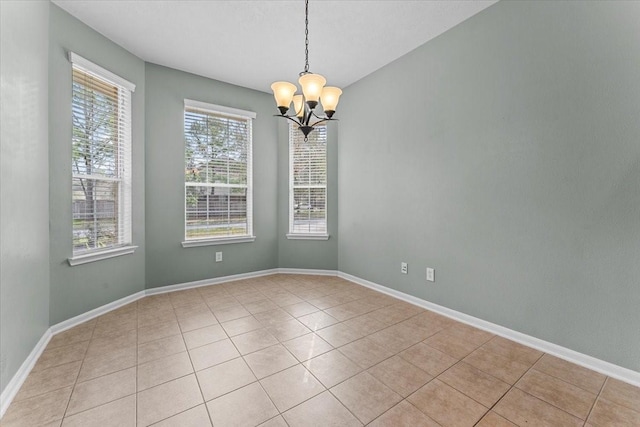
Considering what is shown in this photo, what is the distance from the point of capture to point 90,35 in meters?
2.73

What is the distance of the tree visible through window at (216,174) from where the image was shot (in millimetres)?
3717

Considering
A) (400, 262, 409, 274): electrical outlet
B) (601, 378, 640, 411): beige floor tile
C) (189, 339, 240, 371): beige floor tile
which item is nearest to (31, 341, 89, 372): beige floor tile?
(189, 339, 240, 371): beige floor tile

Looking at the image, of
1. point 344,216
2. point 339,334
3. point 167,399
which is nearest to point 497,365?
point 339,334

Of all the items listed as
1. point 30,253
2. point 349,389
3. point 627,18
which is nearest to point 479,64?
point 627,18

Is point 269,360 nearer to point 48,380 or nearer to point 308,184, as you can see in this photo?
point 48,380

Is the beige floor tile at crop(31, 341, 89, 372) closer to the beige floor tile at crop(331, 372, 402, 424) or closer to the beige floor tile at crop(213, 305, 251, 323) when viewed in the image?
the beige floor tile at crop(213, 305, 251, 323)

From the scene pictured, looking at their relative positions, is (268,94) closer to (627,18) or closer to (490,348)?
(627,18)

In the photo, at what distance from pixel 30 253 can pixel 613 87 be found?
4258 millimetres

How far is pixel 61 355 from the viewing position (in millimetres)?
2115

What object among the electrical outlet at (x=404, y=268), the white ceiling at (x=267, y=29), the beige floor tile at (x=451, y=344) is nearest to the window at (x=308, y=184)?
the white ceiling at (x=267, y=29)

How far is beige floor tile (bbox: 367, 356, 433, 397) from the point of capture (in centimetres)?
175

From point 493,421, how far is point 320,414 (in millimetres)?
935

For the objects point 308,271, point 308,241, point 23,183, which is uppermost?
point 23,183

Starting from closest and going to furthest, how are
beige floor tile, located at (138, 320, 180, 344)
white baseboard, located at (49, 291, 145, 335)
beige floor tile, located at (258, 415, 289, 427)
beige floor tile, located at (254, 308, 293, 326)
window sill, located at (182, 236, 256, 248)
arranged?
beige floor tile, located at (258, 415, 289, 427) → beige floor tile, located at (138, 320, 180, 344) → white baseboard, located at (49, 291, 145, 335) → beige floor tile, located at (254, 308, 293, 326) → window sill, located at (182, 236, 256, 248)
